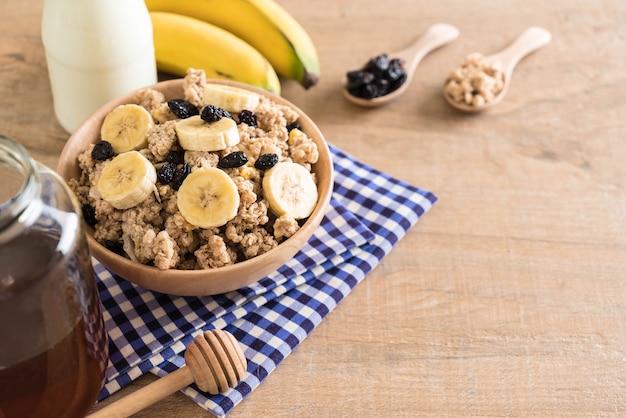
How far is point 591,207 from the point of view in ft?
4.19

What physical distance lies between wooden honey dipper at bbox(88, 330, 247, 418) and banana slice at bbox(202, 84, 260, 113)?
343mm

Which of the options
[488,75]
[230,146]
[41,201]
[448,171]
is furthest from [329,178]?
[488,75]

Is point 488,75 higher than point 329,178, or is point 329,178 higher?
point 329,178

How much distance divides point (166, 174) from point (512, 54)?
854mm

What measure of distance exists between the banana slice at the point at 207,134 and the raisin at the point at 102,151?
98 mm

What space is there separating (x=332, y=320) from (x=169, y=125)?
36 centimetres

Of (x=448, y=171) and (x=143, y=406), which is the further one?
(x=448, y=171)

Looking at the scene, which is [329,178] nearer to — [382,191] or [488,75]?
[382,191]

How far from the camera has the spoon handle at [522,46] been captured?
60.3 inches

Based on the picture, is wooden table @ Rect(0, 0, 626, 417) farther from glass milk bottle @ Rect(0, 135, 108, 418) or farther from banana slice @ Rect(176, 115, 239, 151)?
banana slice @ Rect(176, 115, 239, 151)

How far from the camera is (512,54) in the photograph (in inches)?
60.8

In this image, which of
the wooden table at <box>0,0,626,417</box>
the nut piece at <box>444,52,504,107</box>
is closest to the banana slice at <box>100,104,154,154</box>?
the wooden table at <box>0,0,626,417</box>

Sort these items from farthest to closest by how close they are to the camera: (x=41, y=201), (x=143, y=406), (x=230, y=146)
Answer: (x=230, y=146), (x=143, y=406), (x=41, y=201)

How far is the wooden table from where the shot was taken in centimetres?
101
